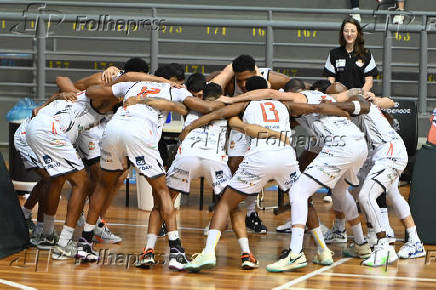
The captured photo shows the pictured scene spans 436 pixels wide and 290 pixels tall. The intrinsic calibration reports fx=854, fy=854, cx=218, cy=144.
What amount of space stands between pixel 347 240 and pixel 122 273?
2.67m

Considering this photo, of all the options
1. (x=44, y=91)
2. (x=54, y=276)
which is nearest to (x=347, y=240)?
(x=54, y=276)

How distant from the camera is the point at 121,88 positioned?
7.94 m

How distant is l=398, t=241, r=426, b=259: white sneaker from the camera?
8094 mm

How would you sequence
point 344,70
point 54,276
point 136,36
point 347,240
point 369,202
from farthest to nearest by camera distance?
point 136,36, point 344,70, point 347,240, point 369,202, point 54,276

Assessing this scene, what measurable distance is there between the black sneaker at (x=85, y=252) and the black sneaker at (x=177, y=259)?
75cm

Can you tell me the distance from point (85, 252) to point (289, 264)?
1.83m

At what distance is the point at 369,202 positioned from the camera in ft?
26.0

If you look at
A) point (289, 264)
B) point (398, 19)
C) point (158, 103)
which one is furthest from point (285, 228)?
point (398, 19)

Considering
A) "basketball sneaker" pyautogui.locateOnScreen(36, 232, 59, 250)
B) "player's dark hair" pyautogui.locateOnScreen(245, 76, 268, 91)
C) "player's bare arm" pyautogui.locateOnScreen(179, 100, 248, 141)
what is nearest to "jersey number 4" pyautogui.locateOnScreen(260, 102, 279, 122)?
"player's bare arm" pyautogui.locateOnScreen(179, 100, 248, 141)

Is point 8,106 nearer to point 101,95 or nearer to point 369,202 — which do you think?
point 101,95


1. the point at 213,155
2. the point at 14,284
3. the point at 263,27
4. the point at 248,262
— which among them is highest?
the point at 263,27

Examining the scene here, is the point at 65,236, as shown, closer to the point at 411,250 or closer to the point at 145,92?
the point at 145,92

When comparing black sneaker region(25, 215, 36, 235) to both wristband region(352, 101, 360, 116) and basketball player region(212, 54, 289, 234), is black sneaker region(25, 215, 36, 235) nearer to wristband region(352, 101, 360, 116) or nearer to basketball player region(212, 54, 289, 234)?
basketball player region(212, 54, 289, 234)

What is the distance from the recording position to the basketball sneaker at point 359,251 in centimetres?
802
